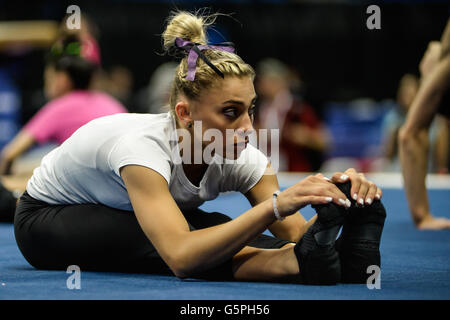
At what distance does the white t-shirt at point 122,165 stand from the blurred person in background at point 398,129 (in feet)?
16.4

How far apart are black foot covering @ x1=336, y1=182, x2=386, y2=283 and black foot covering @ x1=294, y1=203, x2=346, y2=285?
6cm

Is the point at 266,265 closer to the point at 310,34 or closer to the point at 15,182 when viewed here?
the point at 15,182

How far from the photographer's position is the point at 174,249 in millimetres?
1879

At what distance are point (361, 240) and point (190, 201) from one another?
55cm

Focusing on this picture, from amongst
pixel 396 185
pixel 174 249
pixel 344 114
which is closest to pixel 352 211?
pixel 174 249

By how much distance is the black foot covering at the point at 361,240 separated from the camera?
1983 mm

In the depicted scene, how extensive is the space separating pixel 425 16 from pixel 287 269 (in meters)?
7.40

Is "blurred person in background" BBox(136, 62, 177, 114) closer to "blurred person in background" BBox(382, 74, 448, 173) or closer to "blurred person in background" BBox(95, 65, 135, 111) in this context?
"blurred person in background" BBox(95, 65, 135, 111)

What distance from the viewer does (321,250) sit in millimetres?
1885

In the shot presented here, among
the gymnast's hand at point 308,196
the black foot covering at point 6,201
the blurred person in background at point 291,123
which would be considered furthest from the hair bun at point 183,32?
the blurred person in background at point 291,123

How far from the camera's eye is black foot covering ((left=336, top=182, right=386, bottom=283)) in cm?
198

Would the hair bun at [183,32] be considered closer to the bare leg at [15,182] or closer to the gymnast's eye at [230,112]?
the gymnast's eye at [230,112]

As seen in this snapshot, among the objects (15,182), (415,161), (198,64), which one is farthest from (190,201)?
(15,182)
